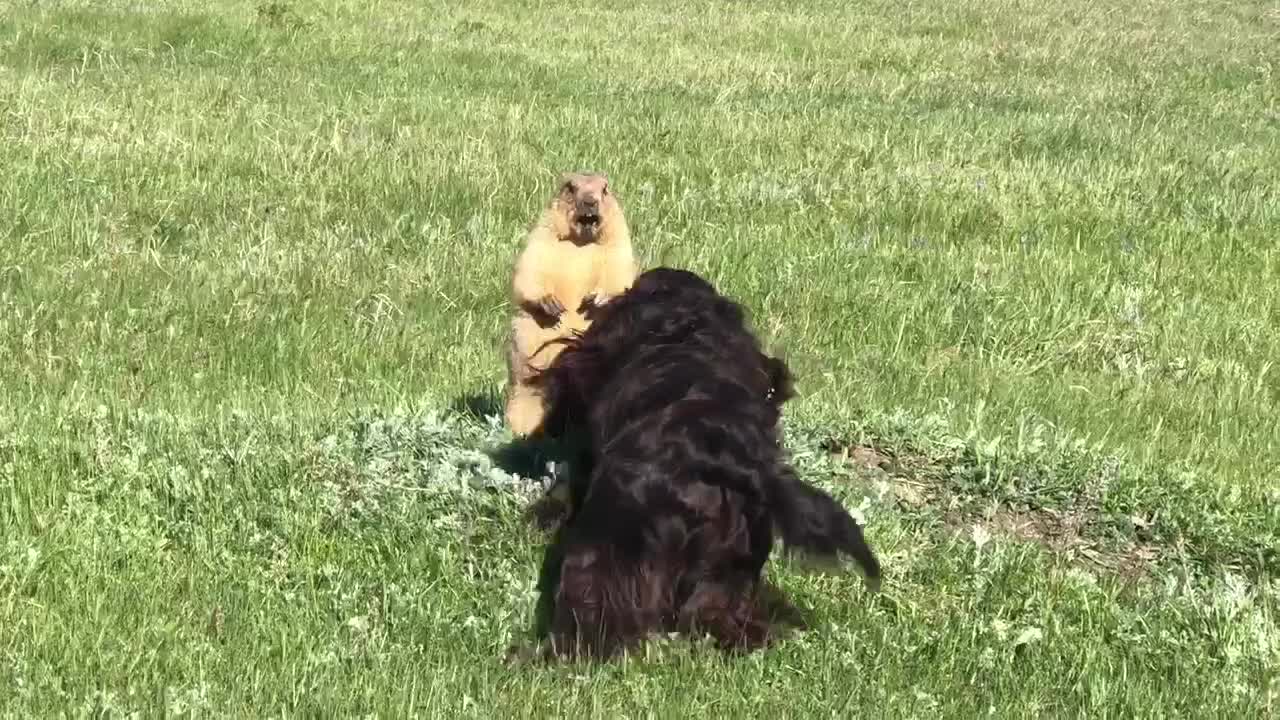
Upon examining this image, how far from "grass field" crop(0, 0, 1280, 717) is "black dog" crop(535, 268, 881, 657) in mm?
134

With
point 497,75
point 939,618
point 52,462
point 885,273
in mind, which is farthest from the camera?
point 497,75

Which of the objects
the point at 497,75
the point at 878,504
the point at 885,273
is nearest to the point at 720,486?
the point at 878,504

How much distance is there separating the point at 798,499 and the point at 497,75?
1311cm

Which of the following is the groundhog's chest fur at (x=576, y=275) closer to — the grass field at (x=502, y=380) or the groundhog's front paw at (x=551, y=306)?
the groundhog's front paw at (x=551, y=306)

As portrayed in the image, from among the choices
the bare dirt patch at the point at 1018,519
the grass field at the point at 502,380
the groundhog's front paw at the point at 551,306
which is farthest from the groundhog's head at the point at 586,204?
the bare dirt patch at the point at 1018,519

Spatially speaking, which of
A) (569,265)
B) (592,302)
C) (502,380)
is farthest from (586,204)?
(502,380)

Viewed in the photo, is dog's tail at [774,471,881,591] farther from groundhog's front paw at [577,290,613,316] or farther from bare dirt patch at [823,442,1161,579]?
bare dirt patch at [823,442,1161,579]

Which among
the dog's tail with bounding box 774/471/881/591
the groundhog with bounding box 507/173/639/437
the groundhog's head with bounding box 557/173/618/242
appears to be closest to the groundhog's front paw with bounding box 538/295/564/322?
the groundhog with bounding box 507/173/639/437

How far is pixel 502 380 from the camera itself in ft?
Result: 22.4

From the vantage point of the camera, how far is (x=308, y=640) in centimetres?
410

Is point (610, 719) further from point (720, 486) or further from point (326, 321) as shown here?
point (326, 321)

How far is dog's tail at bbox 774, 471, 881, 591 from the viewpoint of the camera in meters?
4.14

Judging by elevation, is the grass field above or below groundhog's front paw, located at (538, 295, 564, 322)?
below

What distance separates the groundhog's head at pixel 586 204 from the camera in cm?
507
